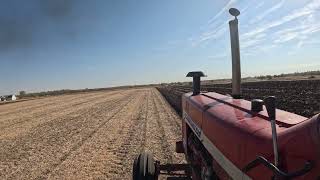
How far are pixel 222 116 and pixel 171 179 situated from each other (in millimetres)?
2797

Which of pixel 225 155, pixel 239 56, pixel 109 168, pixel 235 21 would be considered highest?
pixel 235 21

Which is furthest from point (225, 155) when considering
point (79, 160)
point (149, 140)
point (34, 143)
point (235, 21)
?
point (34, 143)

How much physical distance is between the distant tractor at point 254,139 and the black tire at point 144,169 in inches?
29.2

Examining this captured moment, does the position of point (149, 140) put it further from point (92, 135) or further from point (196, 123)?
point (196, 123)

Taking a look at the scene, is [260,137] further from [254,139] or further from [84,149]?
[84,149]

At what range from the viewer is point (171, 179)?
6387 mm

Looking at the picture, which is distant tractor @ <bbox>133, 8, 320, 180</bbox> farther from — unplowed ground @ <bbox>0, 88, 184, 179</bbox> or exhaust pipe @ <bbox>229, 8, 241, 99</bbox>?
unplowed ground @ <bbox>0, 88, 184, 179</bbox>

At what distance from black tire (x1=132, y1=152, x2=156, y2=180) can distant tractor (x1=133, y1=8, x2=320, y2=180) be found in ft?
2.43

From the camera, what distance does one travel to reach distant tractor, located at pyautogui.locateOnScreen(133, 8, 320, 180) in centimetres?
203

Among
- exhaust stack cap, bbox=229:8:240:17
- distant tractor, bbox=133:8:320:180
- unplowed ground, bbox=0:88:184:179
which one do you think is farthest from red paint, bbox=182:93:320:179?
unplowed ground, bbox=0:88:184:179

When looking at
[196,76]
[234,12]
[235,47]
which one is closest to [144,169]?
[196,76]

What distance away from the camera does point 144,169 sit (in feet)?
19.7

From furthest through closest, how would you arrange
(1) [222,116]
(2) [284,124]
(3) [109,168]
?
(3) [109,168] → (1) [222,116] → (2) [284,124]

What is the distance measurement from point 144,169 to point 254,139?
3.57m
